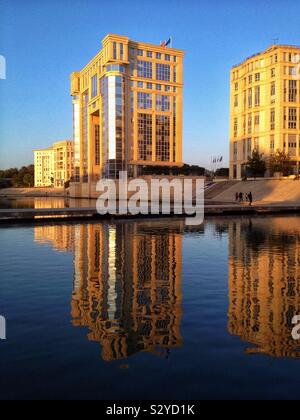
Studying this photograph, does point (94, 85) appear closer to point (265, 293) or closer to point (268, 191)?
point (268, 191)

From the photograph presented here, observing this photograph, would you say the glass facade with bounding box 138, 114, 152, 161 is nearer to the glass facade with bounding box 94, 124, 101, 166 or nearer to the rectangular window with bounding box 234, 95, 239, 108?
the glass facade with bounding box 94, 124, 101, 166

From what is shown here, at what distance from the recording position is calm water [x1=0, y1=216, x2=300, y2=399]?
6.80 m

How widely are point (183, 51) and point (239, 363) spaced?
10966 centimetres

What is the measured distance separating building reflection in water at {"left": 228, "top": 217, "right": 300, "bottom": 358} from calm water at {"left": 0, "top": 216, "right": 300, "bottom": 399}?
4cm

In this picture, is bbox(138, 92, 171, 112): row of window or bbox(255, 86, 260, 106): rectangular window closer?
bbox(255, 86, 260, 106): rectangular window

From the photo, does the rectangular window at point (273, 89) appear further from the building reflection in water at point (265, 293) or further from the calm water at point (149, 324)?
the calm water at point (149, 324)

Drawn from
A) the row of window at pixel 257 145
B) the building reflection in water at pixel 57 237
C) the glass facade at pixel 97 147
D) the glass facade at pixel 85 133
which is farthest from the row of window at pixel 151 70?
the building reflection in water at pixel 57 237

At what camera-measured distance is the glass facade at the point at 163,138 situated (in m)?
105

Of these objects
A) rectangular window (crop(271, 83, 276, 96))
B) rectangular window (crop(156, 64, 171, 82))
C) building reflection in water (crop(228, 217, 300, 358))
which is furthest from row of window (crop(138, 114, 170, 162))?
building reflection in water (crop(228, 217, 300, 358))

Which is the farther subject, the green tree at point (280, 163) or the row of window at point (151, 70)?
the row of window at point (151, 70)

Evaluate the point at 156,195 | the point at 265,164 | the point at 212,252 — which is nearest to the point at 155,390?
the point at 212,252

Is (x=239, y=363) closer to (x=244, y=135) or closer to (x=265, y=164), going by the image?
(x=265, y=164)

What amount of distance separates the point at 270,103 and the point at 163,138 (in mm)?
29442

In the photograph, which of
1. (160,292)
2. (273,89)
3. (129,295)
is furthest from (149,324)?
(273,89)
